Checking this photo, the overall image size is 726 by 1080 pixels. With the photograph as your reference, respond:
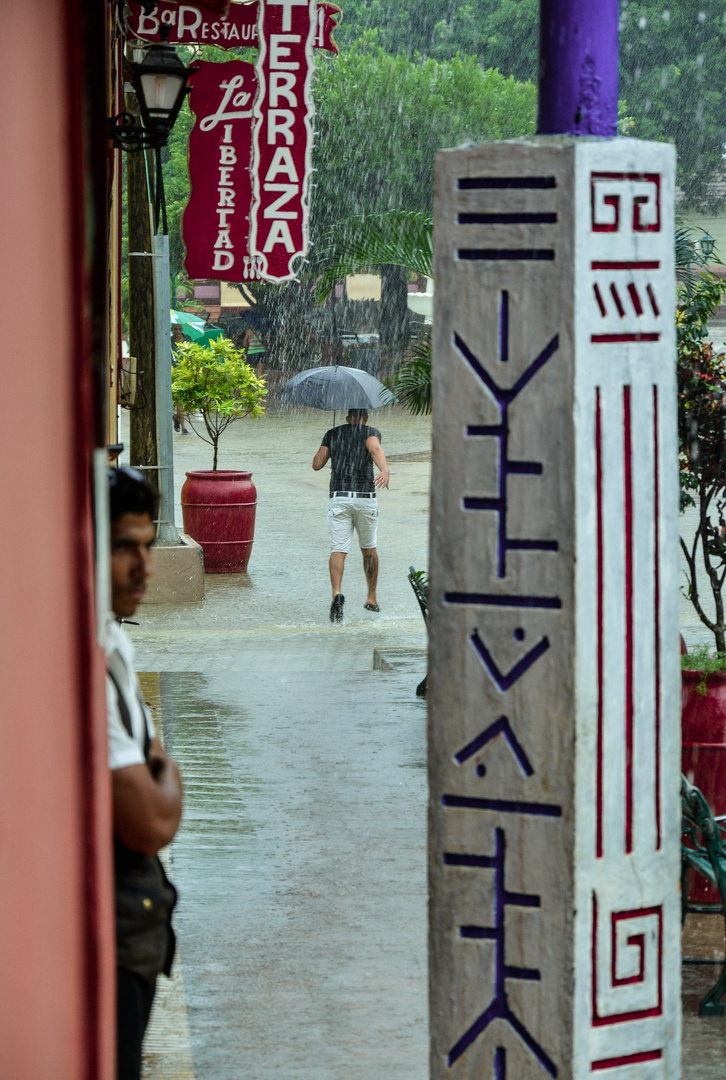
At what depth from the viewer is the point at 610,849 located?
3145 mm

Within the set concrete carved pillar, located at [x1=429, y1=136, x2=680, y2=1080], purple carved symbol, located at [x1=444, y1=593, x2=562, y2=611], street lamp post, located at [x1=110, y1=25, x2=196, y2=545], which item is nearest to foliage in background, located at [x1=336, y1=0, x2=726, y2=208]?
street lamp post, located at [x1=110, y1=25, x2=196, y2=545]

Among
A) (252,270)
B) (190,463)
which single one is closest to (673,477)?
Answer: (252,270)

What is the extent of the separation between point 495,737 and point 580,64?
1.44 meters

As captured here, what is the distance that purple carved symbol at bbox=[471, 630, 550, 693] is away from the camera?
121 inches

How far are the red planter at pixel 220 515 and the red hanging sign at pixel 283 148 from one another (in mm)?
3686

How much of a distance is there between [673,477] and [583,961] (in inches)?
41.0

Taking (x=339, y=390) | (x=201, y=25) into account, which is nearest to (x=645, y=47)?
(x=339, y=390)

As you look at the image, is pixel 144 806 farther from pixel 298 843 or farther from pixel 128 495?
pixel 298 843

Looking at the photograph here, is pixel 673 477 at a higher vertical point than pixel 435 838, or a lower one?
higher

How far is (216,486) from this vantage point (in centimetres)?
1351

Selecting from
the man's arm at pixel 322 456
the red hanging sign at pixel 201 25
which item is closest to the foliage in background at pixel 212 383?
the man's arm at pixel 322 456

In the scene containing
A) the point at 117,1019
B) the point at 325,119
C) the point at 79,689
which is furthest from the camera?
the point at 325,119

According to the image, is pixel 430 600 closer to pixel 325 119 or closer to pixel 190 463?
pixel 190 463

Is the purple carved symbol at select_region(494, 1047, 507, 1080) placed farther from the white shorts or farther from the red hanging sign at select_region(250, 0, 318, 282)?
the white shorts
